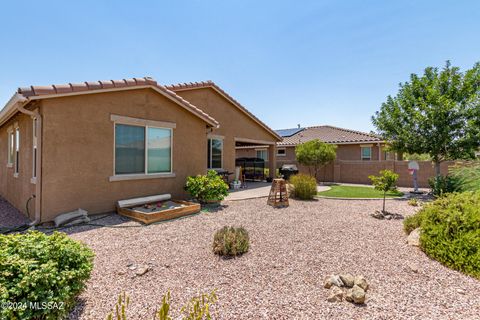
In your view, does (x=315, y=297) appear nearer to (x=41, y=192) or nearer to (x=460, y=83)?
(x=41, y=192)

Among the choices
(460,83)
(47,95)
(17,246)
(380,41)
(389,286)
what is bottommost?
(389,286)

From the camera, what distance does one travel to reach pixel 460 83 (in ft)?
38.8

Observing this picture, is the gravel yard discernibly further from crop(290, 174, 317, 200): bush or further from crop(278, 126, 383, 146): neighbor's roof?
crop(278, 126, 383, 146): neighbor's roof

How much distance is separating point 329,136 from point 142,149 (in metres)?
19.1

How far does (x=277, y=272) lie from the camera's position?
12.8 ft

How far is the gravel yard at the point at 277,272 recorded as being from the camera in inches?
115

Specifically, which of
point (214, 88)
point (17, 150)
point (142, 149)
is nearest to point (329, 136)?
point (214, 88)

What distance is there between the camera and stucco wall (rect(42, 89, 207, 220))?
6.27 m

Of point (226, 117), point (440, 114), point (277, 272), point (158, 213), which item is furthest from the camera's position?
point (226, 117)

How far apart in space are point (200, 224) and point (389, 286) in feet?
15.0

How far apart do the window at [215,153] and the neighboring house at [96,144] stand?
2.33m

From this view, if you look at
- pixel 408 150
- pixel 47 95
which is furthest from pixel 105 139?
pixel 408 150

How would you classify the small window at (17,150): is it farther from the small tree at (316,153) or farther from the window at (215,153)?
the small tree at (316,153)

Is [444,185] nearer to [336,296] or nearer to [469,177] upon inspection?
[469,177]
